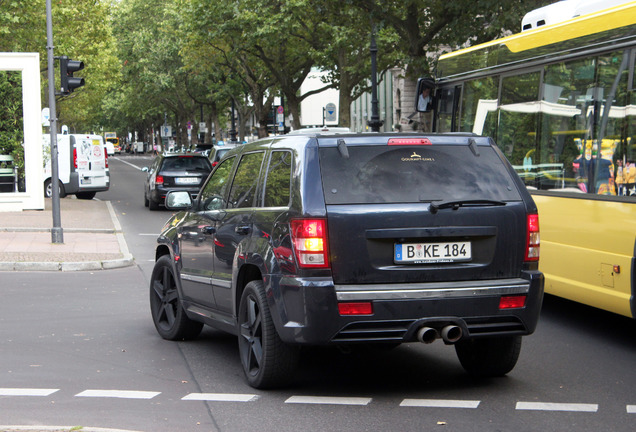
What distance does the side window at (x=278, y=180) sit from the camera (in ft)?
21.7

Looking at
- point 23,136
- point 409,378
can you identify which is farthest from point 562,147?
point 23,136

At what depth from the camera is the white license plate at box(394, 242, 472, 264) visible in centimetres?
631

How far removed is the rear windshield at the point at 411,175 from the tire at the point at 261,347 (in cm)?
90

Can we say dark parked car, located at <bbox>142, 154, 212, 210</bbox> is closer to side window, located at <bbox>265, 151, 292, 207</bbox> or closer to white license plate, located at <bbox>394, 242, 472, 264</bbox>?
side window, located at <bbox>265, 151, 292, 207</bbox>

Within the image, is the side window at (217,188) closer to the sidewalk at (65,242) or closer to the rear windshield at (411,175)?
the rear windshield at (411,175)

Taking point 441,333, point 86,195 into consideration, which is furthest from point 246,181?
point 86,195

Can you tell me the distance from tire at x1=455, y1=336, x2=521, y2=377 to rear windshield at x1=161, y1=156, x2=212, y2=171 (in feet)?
71.3

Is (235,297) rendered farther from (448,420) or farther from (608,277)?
(608,277)

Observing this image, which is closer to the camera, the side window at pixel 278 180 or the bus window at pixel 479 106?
the side window at pixel 278 180

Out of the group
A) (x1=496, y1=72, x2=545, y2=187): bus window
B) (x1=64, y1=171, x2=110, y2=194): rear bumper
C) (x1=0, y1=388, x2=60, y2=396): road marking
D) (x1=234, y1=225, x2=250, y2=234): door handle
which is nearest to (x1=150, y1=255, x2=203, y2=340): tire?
(x1=234, y1=225, x2=250, y2=234): door handle

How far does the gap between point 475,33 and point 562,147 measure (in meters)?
19.4

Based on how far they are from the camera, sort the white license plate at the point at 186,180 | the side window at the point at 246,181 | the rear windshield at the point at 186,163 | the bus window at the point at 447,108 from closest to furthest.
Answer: the side window at the point at 246,181 < the bus window at the point at 447,108 < the white license plate at the point at 186,180 < the rear windshield at the point at 186,163

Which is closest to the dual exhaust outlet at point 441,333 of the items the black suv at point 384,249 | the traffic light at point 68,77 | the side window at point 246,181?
the black suv at point 384,249

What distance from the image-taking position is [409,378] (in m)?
7.23
